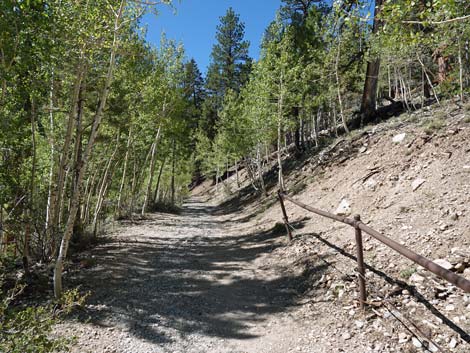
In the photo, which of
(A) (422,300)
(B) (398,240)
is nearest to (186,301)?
(A) (422,300)

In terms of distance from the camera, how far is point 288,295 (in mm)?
5316

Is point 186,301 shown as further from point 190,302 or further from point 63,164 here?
point 63,164

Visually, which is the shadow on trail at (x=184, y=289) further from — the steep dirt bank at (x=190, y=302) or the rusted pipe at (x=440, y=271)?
the rusted pipe at (x=440, y=271)

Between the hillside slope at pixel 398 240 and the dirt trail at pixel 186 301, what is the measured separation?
438 mm

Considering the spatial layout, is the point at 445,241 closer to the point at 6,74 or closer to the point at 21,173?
the point at 6,74

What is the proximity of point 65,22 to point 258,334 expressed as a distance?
19.3 ft

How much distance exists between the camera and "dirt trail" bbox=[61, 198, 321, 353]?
156 inches

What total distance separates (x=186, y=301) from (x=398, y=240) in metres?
3.84

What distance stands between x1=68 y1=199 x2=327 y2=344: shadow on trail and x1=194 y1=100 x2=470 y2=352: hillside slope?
0.61 m

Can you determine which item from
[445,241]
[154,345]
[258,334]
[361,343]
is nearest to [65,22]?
[154,345]

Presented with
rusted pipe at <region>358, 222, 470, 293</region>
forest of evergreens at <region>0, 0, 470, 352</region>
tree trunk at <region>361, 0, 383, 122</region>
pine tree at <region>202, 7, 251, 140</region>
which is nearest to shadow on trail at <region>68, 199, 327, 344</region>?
forest of evergreens at <region>0, 0, 470, 352</region>

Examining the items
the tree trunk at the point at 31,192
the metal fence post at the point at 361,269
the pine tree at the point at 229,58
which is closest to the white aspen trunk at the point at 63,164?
the tree trunk at the point at 31,192

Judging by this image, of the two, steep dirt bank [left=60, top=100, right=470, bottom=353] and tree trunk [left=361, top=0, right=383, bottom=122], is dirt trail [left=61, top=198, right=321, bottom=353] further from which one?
tree trunk [left=361, top=0, right=383, bottom=122]

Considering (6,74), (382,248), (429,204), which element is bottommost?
(382,248)
